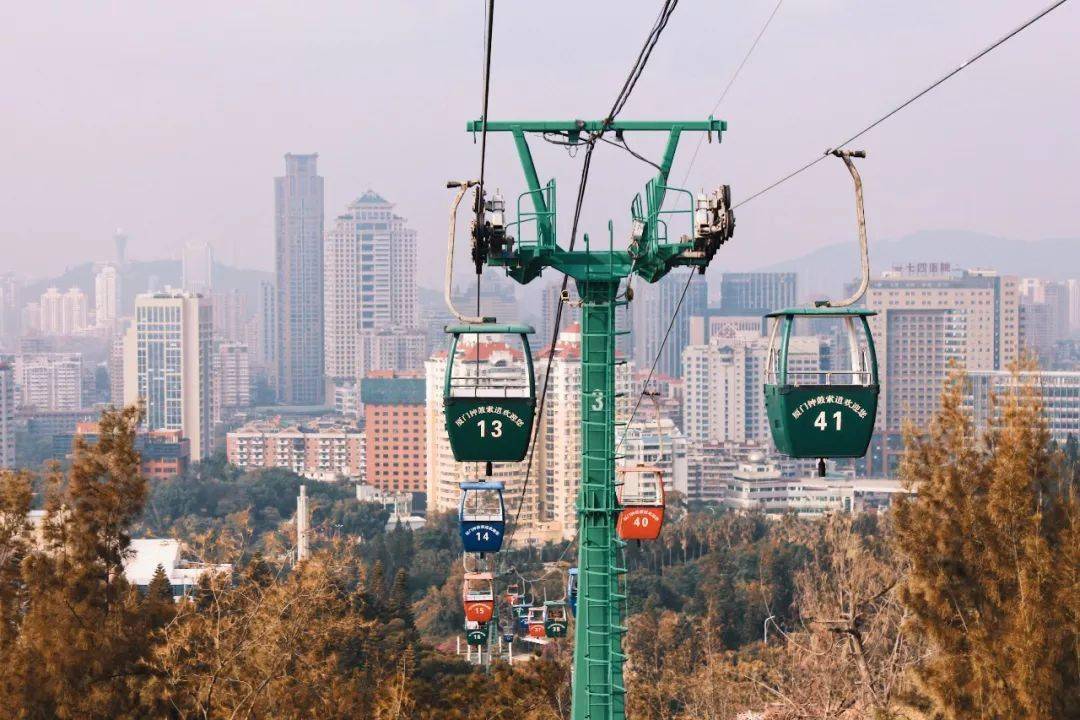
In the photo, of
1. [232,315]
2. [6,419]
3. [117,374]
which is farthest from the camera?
[232,315]

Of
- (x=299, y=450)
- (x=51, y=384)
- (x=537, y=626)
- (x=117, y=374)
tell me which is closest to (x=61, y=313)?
(x=51, y=384)

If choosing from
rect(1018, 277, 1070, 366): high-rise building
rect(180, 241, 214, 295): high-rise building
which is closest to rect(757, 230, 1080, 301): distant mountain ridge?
rect(1018, 277, 1070, 366): high-rise building

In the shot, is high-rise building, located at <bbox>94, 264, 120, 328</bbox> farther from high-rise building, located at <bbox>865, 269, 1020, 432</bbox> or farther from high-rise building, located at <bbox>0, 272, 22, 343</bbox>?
high-rise building, located at <bbox>865, 269, 1020, 432</bbox>

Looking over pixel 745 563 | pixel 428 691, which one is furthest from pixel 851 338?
pixel 745 563

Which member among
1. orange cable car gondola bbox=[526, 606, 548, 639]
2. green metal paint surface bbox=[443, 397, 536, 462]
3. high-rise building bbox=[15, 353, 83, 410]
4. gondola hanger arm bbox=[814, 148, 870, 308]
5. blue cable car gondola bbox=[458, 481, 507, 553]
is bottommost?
orange cable car gondola bbox=[526, 606, 548, 639]

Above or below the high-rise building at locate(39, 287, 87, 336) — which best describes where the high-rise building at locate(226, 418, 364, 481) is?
below

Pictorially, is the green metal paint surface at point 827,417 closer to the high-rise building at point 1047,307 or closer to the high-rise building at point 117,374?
the high-rise building at point 117,374

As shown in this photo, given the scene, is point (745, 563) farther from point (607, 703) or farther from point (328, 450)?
point (328, 450)

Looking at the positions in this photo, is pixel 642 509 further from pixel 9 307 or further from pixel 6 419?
pixel 9 307

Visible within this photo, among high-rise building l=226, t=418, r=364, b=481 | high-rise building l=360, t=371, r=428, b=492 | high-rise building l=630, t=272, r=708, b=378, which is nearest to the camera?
high-rise building l=360, t=371, r=428, b=492
